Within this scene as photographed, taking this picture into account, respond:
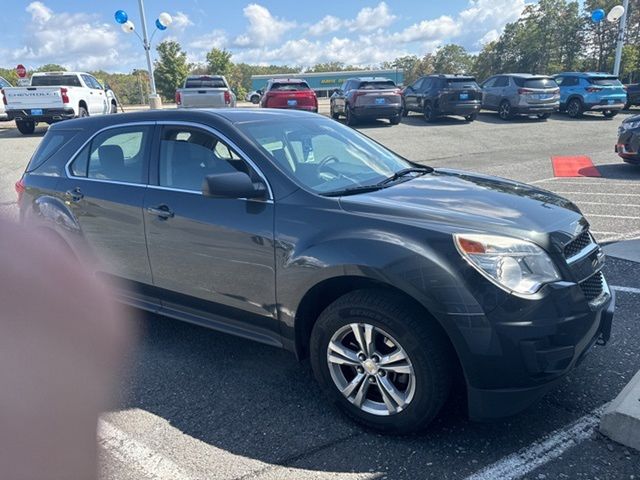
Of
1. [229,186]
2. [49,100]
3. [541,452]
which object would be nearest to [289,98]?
[49,100]

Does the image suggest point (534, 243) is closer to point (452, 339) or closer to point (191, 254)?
point (452, 339)

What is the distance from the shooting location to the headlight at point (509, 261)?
2.41 metres

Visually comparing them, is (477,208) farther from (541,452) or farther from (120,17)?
(120,17)

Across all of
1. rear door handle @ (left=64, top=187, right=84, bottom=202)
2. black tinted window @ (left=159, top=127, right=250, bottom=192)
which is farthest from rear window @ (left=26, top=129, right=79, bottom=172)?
black tinted window @ (left=159, top=127, right=250, bottom=192)

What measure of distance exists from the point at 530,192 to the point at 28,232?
13.5 feet

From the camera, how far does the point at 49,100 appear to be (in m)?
15.5

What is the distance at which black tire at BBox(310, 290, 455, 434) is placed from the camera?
252 centimetres

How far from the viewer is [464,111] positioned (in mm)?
18812

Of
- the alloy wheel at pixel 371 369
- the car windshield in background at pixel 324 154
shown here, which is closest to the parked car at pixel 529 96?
the car windshield in background at pixel 324 154

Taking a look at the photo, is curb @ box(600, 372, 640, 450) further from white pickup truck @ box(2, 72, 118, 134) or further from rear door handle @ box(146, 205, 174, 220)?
white pickup truck @ box(2, 72, 118, 134)

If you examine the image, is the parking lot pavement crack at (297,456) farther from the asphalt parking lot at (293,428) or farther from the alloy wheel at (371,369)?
the alloy wheel at (371,369)

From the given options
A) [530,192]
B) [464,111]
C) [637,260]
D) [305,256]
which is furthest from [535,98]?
[305,256]

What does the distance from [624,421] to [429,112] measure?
18.0 metres

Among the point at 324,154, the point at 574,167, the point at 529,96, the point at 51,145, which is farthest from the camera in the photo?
the point at 529,96
